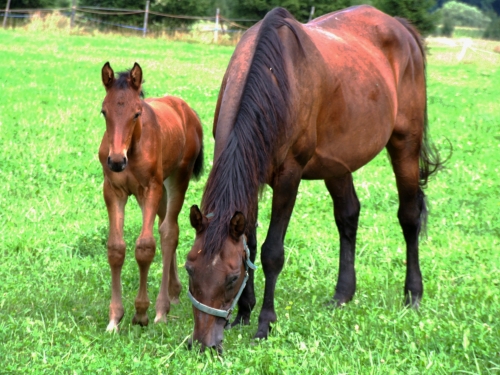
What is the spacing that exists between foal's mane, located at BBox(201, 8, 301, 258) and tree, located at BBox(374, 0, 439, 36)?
99.7 feet

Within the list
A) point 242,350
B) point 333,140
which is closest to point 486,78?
point 333,140

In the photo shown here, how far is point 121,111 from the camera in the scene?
14.5 ft

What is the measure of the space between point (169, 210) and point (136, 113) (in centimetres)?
104

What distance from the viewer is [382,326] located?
4.59 metres

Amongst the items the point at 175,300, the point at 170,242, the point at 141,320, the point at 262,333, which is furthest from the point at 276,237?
the point at 175,300

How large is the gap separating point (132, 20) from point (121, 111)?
113 ft

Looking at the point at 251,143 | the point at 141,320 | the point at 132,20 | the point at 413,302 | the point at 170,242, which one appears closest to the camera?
the point at 251,143

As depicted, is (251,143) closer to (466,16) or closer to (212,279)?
(212,279)

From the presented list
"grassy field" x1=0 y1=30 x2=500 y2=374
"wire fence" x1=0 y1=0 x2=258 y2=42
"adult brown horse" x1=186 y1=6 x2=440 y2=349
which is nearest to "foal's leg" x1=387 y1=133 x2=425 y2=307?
"adult brown horse" x1=186 y1=6 x2=440 y2=349

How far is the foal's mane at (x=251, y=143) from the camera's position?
397 centimetres

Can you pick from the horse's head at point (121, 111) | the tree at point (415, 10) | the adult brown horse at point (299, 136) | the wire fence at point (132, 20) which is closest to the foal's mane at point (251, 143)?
the adult brown horse at point (299, 136)

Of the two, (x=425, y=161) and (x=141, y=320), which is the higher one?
(x=425, y=161)

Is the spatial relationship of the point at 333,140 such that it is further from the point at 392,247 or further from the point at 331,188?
the point at 392,247

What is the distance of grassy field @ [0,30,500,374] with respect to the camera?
4.00 metres
